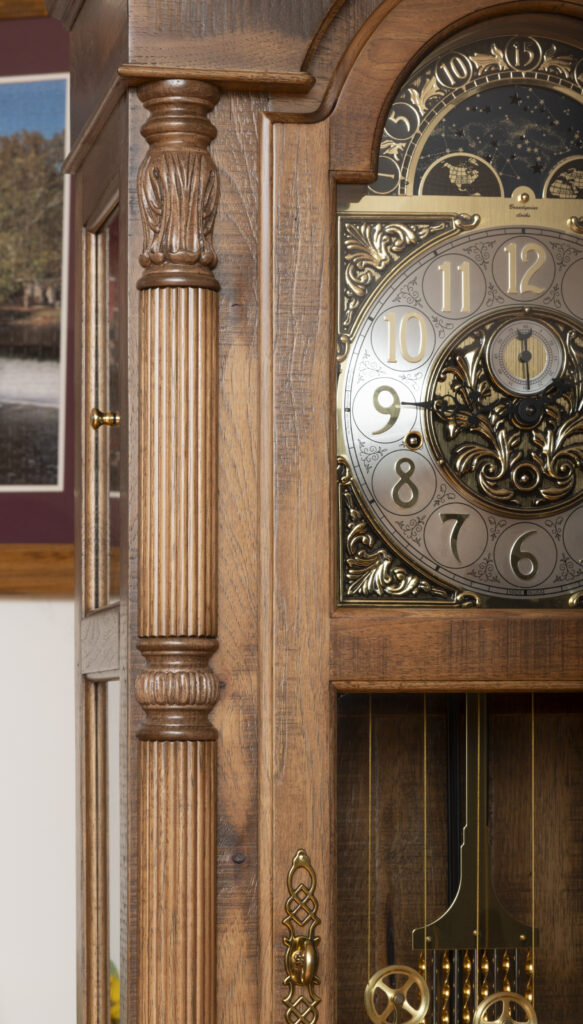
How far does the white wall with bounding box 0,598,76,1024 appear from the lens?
6.64ft

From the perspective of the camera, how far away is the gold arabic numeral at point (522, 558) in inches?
51.2

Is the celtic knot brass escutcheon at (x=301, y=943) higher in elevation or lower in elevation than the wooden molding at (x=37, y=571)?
lower

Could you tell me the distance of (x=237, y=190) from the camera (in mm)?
1277

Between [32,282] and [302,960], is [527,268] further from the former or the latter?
[32,282]

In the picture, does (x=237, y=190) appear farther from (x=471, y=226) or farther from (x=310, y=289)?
(x=471, y=226)

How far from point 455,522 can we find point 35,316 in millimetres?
1000

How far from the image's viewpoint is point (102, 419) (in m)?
1.40

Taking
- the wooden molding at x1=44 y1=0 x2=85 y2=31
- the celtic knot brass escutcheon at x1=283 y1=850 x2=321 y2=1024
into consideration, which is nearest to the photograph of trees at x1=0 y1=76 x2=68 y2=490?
the wooden molding at x1=44 y1=0 x2=85 y2=31

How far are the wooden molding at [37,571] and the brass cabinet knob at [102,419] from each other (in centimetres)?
63

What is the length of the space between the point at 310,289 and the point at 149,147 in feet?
0.62

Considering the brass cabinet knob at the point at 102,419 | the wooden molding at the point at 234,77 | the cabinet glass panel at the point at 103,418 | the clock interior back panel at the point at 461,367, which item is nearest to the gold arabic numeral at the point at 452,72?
the clock interior back panel at the point at 461,367

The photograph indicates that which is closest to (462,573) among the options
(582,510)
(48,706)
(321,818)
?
(582,510)

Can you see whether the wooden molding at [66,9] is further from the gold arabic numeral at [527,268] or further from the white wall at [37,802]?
the white wall at [37,802]

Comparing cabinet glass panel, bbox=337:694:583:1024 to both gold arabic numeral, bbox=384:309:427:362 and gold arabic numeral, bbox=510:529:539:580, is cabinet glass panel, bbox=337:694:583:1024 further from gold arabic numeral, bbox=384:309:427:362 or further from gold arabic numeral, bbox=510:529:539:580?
gold arabic numeral, bbox=384:309:427:362
